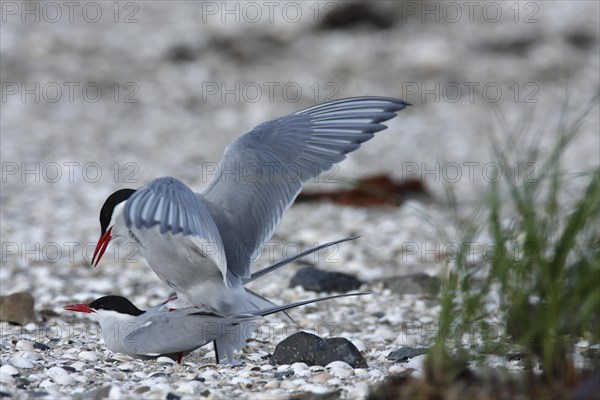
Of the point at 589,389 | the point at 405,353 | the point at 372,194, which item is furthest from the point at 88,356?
the point at 372,194

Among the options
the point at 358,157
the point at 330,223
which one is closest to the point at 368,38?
the point at 358,157

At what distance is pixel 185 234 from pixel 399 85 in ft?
26.9

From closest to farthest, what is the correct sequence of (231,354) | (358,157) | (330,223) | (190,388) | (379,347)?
(190,388), (231,354), (379,347), (330,223), (358,157)

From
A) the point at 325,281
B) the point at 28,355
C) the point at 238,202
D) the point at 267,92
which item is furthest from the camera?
the point at 267,92

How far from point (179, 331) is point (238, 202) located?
61cm

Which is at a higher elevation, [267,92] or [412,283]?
[267,92]

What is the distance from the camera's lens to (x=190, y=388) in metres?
3.16

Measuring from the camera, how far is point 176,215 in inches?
131

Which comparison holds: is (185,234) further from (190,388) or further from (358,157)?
(358,157)

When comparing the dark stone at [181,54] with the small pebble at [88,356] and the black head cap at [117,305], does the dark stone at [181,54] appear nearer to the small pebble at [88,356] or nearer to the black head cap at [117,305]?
the black head cap at [117,305]

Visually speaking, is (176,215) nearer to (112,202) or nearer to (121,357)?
(112,202)

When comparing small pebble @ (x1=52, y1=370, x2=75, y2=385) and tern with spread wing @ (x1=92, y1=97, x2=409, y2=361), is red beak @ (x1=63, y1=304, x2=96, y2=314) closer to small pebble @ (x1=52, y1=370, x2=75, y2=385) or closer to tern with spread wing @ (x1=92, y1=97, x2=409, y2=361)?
tern with spread wing @ (x1=92, y1=97, x2=409, y2=361)

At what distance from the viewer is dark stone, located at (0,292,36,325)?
4.46 metres

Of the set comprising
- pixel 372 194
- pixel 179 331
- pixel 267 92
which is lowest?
pixel 179 331
